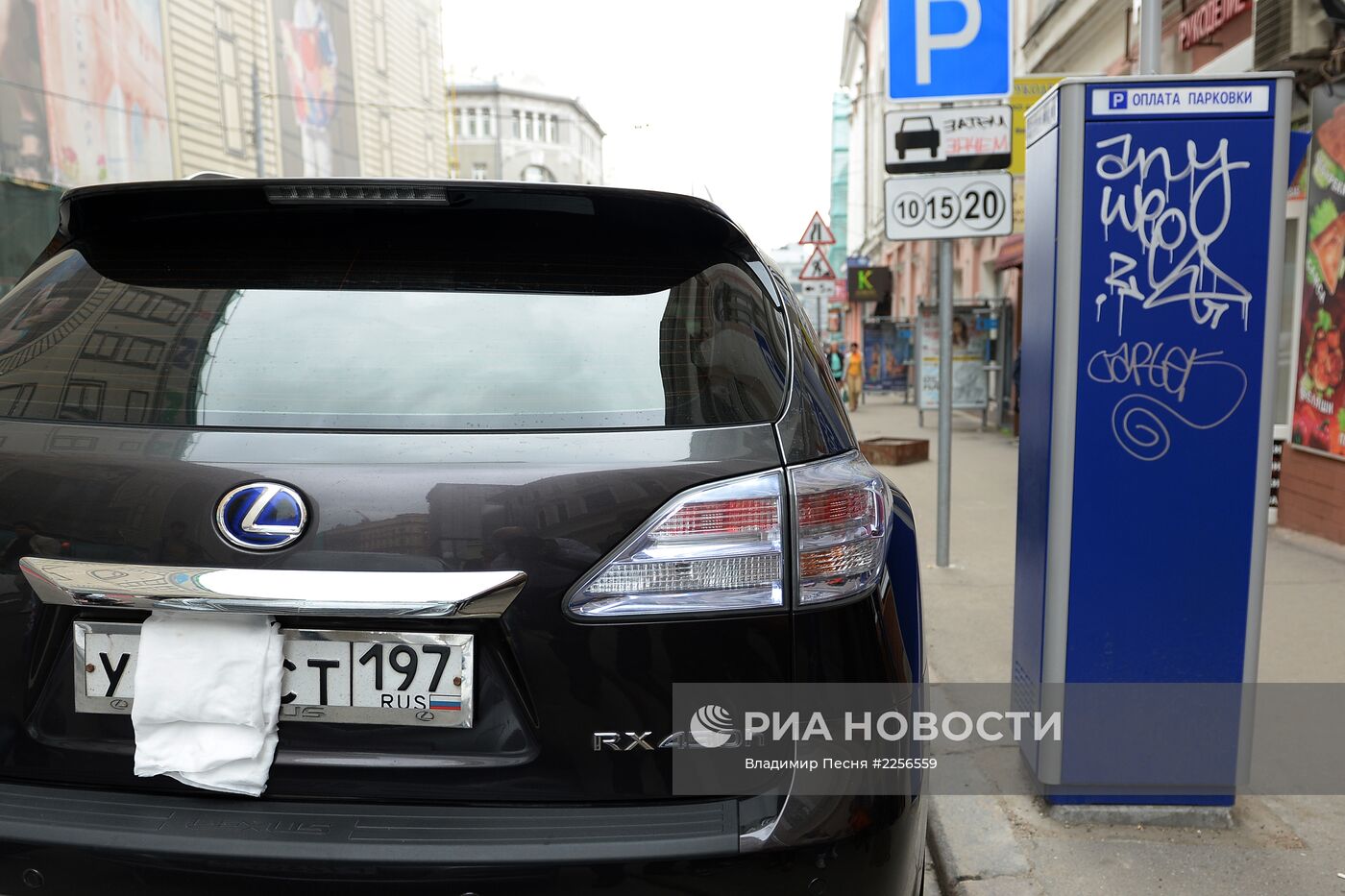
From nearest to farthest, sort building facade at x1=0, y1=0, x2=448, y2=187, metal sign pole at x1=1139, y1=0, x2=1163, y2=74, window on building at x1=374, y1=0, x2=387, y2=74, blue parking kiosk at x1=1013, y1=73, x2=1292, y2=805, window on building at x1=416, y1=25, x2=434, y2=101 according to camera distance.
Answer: blue parking kiosk at x1=1013, y1=73, x2=1292, y2=805 < metal sign pole at x1=1139, y1=0, x2=1163, y2=74 < building facade at x1=0, y1=0, x2=448, y2=187 < window on building at x1=374, y1=0, x2=387, y2=74 < window on building at x1=416, y1=25, x2=434, y2=101

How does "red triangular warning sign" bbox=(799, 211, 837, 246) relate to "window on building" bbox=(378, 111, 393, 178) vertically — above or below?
below

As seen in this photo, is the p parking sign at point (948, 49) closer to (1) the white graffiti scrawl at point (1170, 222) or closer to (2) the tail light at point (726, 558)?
(1) the white graffiti scrawl at point (1170, 222)

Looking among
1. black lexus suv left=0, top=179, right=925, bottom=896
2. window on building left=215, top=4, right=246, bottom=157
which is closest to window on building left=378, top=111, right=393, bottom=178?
window on building left=215, top=4, right=246, bottom=157

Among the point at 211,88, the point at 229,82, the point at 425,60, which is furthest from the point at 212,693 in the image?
the point at 425,60

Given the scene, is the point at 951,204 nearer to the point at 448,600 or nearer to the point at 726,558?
the point at 726,558

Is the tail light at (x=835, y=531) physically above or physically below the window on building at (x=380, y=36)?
below

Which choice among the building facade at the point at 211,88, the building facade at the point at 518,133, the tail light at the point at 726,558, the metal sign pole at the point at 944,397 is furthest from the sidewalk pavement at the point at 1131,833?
the building facade at the point at 518,133

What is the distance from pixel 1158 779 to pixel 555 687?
2.10 m

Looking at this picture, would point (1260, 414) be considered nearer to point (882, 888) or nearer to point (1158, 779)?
point (1158, 779)

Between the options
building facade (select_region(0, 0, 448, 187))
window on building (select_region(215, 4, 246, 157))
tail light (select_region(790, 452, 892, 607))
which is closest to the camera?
tail light (select_region(790, 452, 892, 607))

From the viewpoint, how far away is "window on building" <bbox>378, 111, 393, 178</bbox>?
37.0 m

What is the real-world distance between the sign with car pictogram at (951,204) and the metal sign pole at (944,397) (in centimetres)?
18

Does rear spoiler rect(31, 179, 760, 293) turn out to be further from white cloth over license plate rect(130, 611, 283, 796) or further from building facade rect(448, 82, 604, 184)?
building facade rect(448, 82, 604, 184)

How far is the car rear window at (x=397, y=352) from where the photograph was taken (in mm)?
1656
